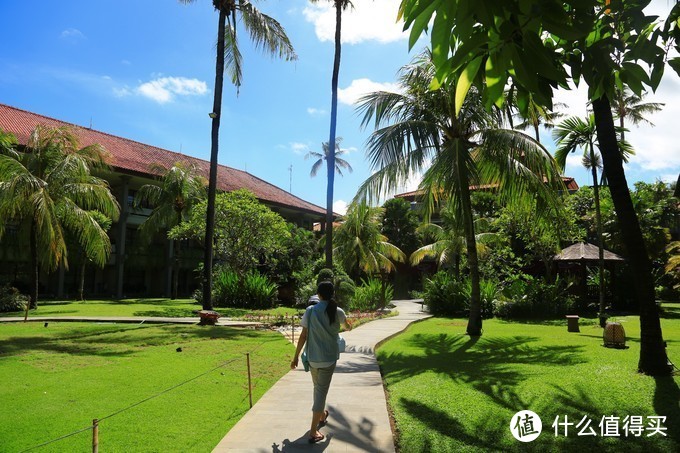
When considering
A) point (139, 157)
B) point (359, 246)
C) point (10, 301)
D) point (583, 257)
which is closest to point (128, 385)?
point (10, 301)

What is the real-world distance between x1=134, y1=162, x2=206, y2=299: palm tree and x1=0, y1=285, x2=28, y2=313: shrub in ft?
34.6

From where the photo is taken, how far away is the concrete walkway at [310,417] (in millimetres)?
4492

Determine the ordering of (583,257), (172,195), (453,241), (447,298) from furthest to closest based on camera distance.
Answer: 1. (172,195)
2. (453,241)
3. (583,257)
4. (447,298)

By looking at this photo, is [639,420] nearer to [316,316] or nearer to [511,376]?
[511,376]

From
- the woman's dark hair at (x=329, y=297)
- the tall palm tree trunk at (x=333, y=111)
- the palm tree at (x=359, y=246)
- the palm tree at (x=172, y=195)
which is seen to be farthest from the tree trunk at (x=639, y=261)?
the palm tree at (x=172, y=195)

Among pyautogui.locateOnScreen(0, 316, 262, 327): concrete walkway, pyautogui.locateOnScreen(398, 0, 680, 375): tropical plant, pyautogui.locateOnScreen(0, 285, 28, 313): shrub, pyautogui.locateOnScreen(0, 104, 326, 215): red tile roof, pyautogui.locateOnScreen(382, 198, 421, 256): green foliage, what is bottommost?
pyautogui.locateOnScreen(0, 316, 262, 327): concrete walkway

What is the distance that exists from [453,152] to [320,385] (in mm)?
8828

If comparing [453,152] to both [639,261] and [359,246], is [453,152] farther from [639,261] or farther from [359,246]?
[359,246]

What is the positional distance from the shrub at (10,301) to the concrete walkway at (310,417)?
1474 cm

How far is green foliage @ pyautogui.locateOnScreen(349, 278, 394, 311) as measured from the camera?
23078mm

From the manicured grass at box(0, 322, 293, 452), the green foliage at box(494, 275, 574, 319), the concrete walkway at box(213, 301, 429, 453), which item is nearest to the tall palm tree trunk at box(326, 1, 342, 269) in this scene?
the manicured grass at box(0, 322, 293, 452)

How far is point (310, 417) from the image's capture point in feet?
17.7

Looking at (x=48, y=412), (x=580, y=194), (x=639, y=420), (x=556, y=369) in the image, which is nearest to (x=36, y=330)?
(x=48, y=412)

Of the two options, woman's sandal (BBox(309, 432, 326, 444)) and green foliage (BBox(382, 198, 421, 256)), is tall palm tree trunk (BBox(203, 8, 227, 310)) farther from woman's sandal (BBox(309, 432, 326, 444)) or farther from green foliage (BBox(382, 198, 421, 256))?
green foliage (BBox(382, 198, 421, 256))
